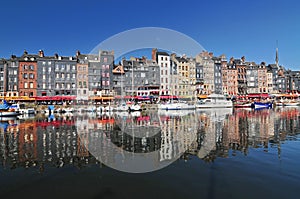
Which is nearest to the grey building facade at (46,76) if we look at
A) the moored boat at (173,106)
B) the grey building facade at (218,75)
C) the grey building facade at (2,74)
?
the grey building facade at (2,74)

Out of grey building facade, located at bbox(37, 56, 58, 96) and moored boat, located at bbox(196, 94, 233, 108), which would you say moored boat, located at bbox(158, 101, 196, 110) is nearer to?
moored boat, located at bbox(196, 94, 233, 108)

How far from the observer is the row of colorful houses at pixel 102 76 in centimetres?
7038

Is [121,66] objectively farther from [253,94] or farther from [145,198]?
[145,198]

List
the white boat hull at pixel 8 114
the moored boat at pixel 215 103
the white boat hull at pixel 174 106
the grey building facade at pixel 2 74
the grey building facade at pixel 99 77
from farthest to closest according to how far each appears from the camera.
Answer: the moored boat at pixel 215 103, the grey building facade at pixel 99 77, the grey building facade at pixel 2 74, the white boat hull at pixel 174 106, the white boat hull at pixel 8 114

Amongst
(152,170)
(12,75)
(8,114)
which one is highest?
(12,75)

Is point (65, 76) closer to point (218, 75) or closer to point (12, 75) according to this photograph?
point (12, 75)

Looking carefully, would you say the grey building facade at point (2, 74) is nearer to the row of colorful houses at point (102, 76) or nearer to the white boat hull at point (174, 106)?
the row of colorful houses at point (102, 76)

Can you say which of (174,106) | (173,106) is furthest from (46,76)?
(174,106)

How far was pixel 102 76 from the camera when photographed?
76250mm

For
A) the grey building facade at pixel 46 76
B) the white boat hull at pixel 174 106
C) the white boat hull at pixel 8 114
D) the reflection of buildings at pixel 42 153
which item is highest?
the grey building facade at pixel 46 76

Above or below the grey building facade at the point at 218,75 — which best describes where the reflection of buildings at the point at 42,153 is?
below

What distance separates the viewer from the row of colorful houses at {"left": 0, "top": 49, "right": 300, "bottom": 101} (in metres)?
70.4

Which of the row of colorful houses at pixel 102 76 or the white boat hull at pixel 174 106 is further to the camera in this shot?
the row of colorful houses at pixel 102 76

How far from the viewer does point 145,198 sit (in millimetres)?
7684
